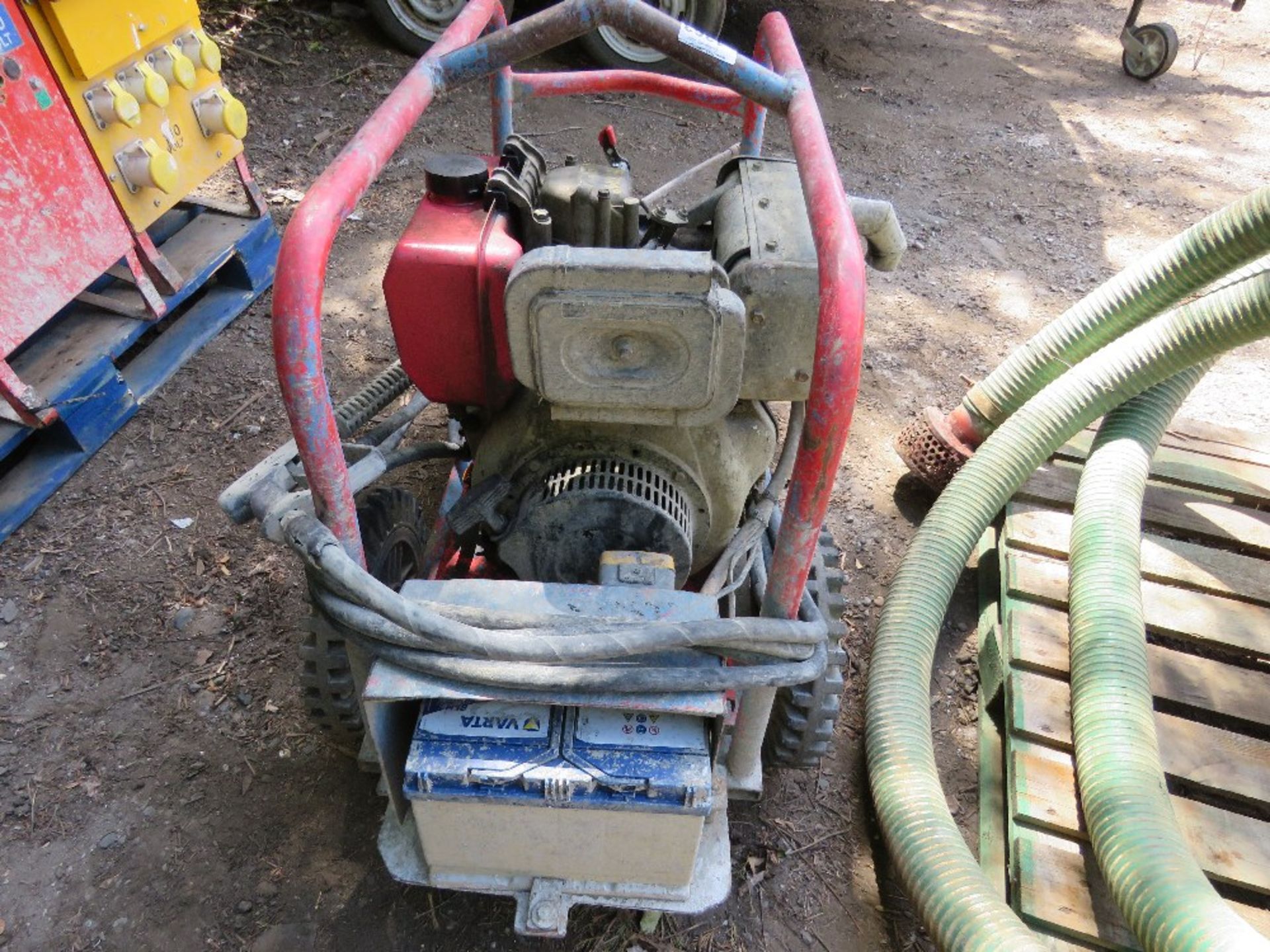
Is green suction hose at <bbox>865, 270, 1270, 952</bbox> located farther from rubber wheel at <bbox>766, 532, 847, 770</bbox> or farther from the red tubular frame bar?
the red tubular frame bar

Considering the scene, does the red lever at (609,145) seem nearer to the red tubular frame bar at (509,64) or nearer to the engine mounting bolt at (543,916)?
the red tubular frame bar at (509,64)

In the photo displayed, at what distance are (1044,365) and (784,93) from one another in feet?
4.82

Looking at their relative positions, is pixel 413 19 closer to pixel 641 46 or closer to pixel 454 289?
pixel 641 46

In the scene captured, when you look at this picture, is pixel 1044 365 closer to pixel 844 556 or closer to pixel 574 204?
pixel 844 556

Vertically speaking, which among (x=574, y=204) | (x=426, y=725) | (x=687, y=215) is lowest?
(x=426, y=725)

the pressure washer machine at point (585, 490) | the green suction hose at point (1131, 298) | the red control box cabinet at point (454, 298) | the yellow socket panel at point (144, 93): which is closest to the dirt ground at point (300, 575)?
the pressure washer machine at point (585, 490)

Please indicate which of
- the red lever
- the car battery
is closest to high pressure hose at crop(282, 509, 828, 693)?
the car battery

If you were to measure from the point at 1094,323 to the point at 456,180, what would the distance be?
190cm

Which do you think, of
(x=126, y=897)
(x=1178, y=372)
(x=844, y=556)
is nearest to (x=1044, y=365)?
(x=1178, y=372)

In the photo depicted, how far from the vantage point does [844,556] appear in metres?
2.62

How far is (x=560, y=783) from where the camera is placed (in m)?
1.31

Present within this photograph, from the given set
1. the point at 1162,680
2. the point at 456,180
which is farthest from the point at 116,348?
the point at 1162,680

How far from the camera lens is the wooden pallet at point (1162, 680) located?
1.77 metres

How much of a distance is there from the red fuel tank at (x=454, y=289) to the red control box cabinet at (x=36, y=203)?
1460mm
